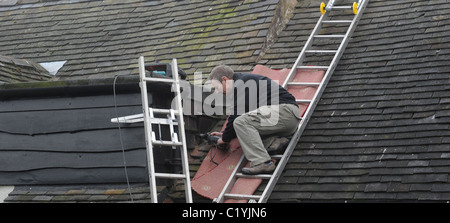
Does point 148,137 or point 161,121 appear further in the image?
point 161,121

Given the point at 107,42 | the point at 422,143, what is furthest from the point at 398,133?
the point at 107,42

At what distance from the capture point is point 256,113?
737cm

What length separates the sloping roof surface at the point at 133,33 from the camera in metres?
9.58

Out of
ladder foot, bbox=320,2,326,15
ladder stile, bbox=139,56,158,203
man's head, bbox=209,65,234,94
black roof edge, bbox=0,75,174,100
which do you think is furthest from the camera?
ladder foot, bbox=320,2,326,15

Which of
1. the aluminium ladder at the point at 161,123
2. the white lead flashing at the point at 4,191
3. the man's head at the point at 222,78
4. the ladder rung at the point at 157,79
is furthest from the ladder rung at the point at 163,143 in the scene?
the white lead flashing at the point at 4,191

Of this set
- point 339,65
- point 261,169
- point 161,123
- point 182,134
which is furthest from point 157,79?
point 339,65

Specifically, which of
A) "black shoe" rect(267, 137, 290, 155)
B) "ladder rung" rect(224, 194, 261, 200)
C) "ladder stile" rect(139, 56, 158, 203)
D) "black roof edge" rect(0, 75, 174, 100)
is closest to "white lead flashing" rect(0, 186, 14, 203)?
"black roof edge" rect(0, 75, 174, 100)

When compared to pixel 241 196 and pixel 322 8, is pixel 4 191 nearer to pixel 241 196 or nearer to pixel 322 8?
pixel 241 196

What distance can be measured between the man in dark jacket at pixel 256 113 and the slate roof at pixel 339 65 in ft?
0.94

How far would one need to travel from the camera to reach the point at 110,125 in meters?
7.53

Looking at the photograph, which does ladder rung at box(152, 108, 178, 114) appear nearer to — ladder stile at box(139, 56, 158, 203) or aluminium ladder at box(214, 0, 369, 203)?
ladder stile at box(139, 56, 158, 203)

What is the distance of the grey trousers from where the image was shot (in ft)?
23.9

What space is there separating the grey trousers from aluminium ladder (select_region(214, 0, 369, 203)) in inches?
6.0

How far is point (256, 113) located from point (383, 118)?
1.25 meters
